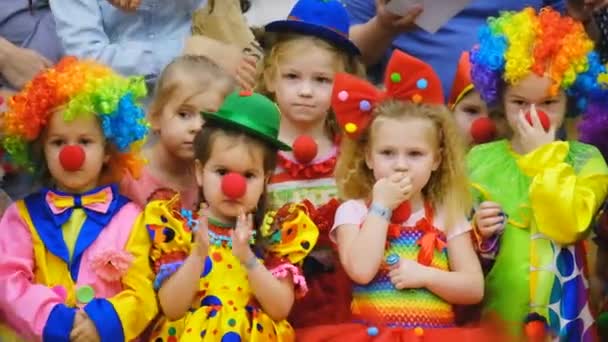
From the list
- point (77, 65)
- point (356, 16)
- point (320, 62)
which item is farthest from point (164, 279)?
point (356, 16)

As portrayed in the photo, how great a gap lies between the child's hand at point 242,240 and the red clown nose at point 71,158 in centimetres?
57

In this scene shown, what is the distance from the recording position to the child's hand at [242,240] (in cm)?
344

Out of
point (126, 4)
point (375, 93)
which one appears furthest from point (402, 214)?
point (126, 4)

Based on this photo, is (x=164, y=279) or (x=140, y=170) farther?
(x=140, y=170)

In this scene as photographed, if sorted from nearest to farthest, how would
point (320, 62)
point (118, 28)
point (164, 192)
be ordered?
point (164, 192)
point (320, 62)
point (118, 28)

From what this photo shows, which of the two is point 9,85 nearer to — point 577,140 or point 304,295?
point 304,295

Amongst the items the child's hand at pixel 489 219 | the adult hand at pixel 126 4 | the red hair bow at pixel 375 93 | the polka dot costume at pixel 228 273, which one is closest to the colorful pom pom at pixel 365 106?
the red hair bow at pixel 375 93

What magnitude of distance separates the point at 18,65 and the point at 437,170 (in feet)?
5.10

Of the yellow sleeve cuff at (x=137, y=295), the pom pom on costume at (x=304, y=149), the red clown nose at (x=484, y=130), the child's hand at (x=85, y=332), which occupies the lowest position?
the child's hand at (x=85, y=332)

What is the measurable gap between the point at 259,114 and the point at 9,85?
44.3 inches

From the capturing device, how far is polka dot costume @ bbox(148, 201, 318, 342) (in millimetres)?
3521

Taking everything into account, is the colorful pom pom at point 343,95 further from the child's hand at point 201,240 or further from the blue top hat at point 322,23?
the child's hand at point 201,240

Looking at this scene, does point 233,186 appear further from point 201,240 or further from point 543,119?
point 543,119

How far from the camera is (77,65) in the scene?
12.5ft
